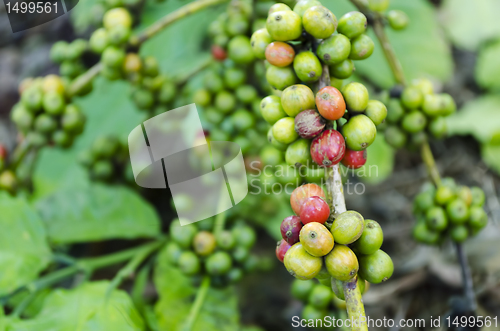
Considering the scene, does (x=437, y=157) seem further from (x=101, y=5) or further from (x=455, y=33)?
(x=101, y=5)

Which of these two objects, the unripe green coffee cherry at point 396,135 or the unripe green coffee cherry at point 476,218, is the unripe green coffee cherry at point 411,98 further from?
the unripe green coffee cherry at point 476,218

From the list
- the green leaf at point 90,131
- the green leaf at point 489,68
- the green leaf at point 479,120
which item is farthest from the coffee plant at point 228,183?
the green leaf at point 489,68

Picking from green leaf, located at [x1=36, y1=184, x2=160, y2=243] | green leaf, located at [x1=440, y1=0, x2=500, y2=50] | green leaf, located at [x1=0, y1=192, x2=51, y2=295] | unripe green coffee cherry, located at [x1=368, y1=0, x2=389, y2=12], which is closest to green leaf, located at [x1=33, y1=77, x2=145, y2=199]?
green leaf, located at [x1=36, y1=184, x2=160, y2=243]

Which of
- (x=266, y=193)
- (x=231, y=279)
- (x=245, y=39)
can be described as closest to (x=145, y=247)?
(x=231, y=279)

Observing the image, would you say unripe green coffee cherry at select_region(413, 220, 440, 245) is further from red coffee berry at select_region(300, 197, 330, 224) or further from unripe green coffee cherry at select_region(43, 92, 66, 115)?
unripe green coffee cherry at select_region(43, 92, 66, 115)

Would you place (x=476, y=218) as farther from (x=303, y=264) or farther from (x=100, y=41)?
(x=100, y=41)

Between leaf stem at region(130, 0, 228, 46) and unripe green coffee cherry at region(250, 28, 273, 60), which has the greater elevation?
unripe green coffee cherry at region(250, 28, 273, 60)
